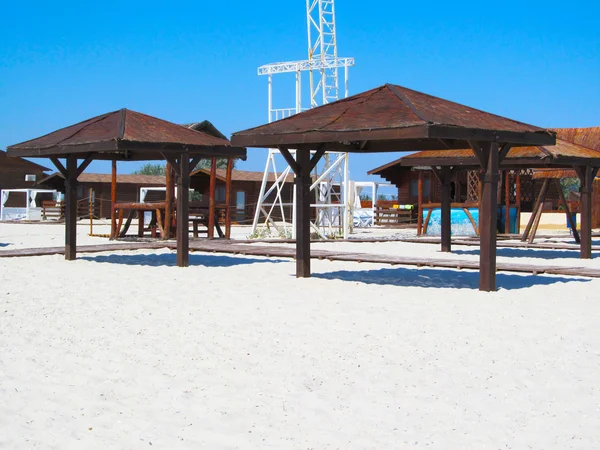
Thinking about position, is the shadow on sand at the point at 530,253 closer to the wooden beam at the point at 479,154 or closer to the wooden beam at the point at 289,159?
the wooden beam at the point at 289,159

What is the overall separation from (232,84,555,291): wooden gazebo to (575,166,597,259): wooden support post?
5400mm

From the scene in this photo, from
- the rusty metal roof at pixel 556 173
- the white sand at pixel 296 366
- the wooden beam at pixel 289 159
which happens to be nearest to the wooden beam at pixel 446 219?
the wooden beam at pixel 289 159

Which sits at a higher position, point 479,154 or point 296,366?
point 479,154

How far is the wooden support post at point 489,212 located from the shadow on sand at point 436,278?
57 centimetres

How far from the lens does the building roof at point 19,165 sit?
5447 cm

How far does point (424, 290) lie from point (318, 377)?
4994 mm

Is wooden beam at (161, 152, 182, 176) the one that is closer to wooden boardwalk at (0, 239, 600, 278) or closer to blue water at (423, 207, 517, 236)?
wooden boardwalk at (0, 239, 600, 278)

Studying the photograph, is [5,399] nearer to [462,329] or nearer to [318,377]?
[318,377]

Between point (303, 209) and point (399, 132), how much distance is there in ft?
8.80

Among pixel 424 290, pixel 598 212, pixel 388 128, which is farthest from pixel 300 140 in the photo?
pixel 598 212

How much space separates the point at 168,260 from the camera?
1533 cm

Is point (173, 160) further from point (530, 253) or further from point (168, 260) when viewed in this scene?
point (530, 253)

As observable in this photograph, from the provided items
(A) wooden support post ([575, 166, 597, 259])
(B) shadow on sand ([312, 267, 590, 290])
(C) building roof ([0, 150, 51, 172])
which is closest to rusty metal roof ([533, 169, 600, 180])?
(A) wooden support post ([575, 166, 597, 259])

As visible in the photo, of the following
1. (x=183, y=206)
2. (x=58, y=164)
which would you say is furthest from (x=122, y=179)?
(x=183, y=206)
